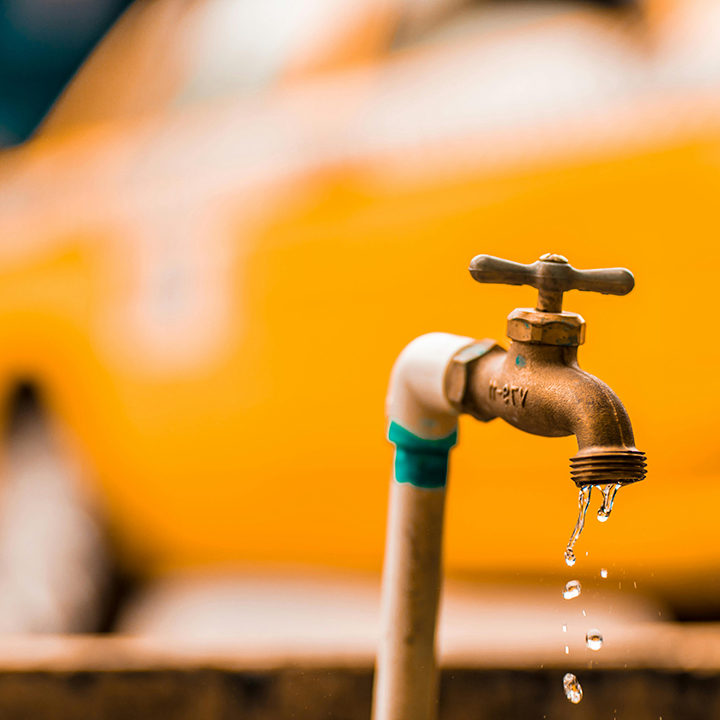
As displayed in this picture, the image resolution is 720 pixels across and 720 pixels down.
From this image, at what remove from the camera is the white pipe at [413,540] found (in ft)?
1.77

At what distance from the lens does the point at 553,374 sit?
0.44 meters

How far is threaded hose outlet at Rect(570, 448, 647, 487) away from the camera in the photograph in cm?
38

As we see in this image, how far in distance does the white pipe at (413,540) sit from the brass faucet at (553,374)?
7cm

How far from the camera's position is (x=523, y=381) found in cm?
45

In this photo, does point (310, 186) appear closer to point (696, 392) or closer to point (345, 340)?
point (345, 340)

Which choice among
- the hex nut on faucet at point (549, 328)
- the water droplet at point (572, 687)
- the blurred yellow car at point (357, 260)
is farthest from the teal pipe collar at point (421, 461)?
the blurred yellow car at point (357, 260)

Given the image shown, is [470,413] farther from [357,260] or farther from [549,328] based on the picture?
[357,260]

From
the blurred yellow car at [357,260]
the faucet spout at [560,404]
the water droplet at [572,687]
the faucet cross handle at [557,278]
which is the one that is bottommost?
the water droplet at [572,687]

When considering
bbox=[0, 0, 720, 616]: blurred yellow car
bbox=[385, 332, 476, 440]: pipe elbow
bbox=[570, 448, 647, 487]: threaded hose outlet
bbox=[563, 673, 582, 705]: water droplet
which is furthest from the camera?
bbox=[0, 0, 720, 616]: blurred yellow car

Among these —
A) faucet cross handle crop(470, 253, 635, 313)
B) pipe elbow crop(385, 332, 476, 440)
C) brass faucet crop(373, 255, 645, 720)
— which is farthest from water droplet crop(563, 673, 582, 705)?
faucet cross handle crop(470, 253, 635, 313)

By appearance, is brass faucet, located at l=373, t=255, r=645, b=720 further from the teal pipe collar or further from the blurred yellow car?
the blurred yellow car

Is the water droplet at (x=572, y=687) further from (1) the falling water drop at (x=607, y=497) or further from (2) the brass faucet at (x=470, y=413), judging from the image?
(1) the falling water drop at (x=607, y=497)

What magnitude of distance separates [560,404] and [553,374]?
0.02m

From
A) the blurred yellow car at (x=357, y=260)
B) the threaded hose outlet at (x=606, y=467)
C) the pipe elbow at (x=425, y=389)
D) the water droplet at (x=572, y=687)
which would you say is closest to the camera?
the threaded hose outlet at (x=606, y=467)
